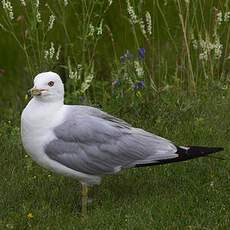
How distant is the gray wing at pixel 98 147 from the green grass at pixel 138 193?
0.29 m

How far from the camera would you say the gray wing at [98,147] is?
466 cm

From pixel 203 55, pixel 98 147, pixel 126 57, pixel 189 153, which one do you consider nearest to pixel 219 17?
pixel 203 55

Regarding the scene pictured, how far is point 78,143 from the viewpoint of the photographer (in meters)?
4.70

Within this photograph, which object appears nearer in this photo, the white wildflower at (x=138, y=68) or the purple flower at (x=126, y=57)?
the white wildflower at (x=138, y=68)

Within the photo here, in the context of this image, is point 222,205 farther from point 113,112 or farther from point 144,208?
point 113,112

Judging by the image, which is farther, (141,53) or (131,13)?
(141,53)

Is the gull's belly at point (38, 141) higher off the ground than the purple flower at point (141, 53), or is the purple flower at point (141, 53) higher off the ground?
the purple flower at point (141, 53)

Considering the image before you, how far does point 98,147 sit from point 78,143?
132 millimetres

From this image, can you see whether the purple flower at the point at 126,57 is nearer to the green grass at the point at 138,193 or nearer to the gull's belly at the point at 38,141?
the green grass at the point at 138,193

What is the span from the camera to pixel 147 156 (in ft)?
15.6

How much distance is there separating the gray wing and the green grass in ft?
0.95

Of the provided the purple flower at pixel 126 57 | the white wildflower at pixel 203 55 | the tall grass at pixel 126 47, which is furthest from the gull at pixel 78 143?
the white wildflower at pixel 203 55

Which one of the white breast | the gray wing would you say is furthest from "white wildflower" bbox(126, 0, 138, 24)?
the white breast

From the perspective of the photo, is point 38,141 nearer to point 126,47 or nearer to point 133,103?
point 133,103
